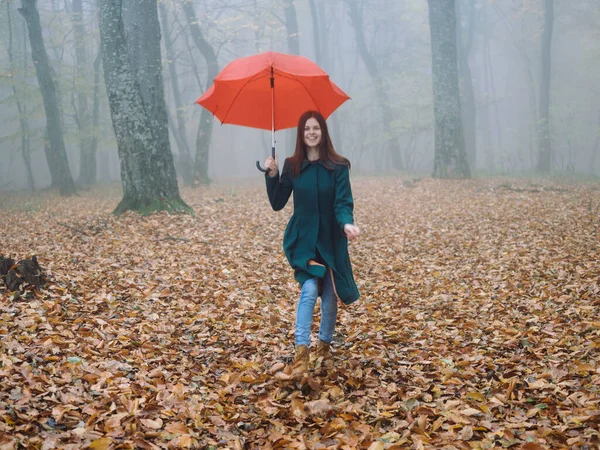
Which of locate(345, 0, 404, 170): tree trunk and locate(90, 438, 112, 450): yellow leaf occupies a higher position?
locate(345, 0, 404, 170): tree trunk

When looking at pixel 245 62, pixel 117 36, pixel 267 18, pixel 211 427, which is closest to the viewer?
pixel 211 427

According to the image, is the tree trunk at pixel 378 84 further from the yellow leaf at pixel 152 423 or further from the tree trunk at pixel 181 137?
the yellow leaf at pixel 152 423

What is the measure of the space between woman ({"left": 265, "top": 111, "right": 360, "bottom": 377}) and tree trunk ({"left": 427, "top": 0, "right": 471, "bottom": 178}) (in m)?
13.0

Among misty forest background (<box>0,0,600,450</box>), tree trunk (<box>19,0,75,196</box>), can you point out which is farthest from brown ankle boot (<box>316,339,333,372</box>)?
tree trunk (<box>19,0,75,196</box>)

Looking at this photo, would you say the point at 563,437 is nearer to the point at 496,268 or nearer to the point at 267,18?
the point at 496,268

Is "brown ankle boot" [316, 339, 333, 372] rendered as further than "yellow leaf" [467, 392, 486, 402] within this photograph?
Yes

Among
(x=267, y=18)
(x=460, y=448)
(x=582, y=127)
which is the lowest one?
(x=460, y=448)

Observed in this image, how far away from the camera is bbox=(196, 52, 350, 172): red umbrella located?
4520 millimetres

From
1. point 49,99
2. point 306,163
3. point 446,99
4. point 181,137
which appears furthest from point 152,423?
point 181,137

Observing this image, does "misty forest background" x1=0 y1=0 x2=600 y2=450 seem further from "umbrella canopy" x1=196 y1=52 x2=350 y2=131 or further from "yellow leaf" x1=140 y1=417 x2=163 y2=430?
"umbrella canopy" x1=196 y1=52 x2=350 y2=131

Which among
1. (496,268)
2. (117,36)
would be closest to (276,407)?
(496,268)

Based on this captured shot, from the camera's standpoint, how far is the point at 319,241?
3.99 m

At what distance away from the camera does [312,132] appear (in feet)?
13.0

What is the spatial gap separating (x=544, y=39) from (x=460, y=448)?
1003 inches
